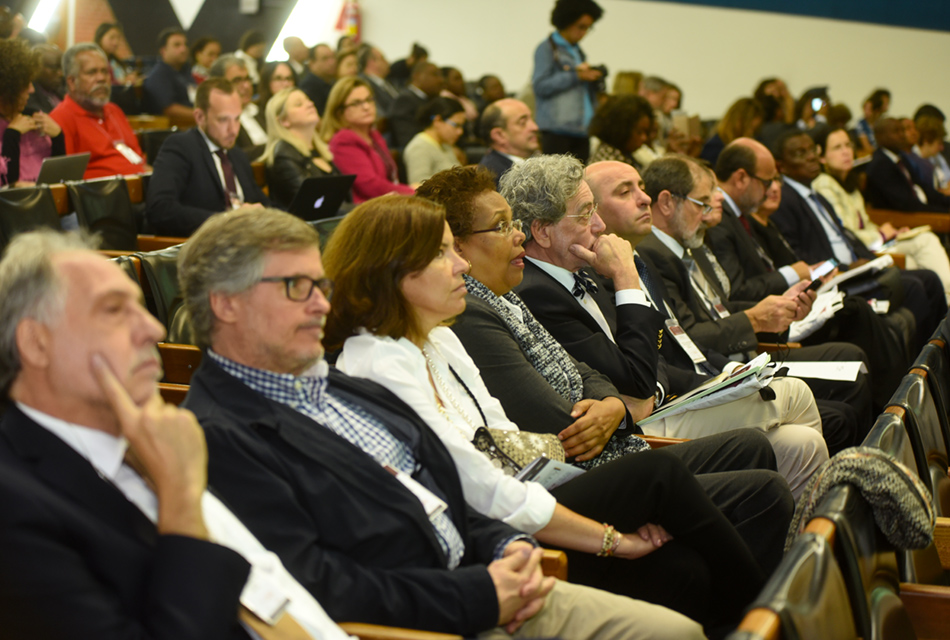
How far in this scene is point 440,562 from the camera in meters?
1.45

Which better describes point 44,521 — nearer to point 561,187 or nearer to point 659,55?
point 561,187

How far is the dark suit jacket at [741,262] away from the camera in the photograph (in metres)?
3.92

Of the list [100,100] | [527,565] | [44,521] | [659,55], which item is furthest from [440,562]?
[659,55]

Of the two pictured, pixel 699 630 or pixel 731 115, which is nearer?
pixel 699 630

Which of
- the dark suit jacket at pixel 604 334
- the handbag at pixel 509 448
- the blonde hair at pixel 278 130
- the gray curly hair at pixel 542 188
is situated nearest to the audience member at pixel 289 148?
the blonde hair at pixel 278 130

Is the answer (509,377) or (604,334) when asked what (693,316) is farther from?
(509,377)

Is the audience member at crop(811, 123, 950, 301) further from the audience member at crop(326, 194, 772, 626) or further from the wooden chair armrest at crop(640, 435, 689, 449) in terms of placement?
the audience member at crop(326, 194, 772, 626)

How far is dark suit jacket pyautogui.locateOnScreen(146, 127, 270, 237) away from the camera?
12.4 ft

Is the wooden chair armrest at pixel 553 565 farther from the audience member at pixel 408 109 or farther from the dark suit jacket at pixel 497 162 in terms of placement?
the audience member at pixel 408 109

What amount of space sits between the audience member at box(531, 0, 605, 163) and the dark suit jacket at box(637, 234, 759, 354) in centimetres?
269

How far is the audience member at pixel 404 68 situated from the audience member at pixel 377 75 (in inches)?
34.9

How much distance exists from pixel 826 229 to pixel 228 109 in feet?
10.9

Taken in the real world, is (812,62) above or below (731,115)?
above

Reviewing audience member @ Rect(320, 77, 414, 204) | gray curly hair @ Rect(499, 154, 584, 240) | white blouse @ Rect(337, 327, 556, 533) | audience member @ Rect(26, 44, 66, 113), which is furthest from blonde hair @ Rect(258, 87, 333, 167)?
white blouse @ Rect(337, 327, 556, 533)
